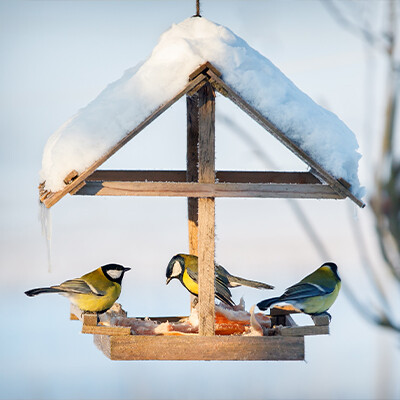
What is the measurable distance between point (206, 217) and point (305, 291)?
72 cm

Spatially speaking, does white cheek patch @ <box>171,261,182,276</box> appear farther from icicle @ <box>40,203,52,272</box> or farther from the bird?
icicle @ <box>40,203,52,272</box>

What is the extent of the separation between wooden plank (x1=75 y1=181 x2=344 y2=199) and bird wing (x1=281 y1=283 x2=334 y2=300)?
1.77 feet

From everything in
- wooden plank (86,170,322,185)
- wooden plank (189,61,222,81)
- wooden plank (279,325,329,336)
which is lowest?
wooden plank (279,325,329,336)

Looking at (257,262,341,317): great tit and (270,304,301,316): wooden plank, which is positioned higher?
(257,262,341,317): great tit

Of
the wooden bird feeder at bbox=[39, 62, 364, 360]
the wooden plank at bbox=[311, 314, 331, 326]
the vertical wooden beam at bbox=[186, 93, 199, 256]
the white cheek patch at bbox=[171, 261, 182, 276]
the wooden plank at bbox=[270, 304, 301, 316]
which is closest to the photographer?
the wooden bird feeder at bbox=[39, 62, 364, 360]

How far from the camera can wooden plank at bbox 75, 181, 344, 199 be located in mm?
3459

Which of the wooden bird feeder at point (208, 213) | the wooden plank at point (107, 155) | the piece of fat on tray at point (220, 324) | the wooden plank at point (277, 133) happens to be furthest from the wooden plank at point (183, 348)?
the wooden plank at point (277, 133)

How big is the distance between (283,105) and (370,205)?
189 cm

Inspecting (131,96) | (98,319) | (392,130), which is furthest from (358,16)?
(98,319)

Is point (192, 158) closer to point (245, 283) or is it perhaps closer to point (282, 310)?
point (245, 283)

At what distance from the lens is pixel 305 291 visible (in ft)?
12.6

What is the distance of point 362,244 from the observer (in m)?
4.57

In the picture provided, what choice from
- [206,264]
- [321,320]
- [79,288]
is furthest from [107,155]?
[321,320]

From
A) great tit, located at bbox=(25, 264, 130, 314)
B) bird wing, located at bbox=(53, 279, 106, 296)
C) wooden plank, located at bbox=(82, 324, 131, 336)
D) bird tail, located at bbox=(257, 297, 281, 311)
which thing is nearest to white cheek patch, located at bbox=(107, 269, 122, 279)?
great tit, located at bbox=(25, 264, 130, 314)
